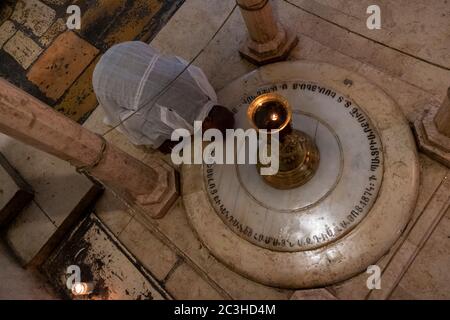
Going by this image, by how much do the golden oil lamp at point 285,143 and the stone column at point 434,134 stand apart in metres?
0.82

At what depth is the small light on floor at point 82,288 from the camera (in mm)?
3665

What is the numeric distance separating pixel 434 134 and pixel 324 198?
0.96 meters

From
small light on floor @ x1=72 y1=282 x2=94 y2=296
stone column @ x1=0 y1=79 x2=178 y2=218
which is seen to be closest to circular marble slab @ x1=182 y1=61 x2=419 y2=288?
stone column @ x1=0 y1=79 x2=178 y2=218

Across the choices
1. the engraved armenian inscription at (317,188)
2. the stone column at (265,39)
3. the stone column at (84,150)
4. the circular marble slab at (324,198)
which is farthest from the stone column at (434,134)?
the stone column at (84,150)

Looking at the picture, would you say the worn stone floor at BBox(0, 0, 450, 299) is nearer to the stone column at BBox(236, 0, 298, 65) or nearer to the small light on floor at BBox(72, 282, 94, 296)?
the stone column at BBox(236, 0, 298, 65)

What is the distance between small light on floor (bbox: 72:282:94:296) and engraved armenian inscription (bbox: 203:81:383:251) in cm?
138

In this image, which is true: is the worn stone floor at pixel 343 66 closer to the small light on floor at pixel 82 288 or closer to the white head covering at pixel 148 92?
the white head covering at pixel 148 92

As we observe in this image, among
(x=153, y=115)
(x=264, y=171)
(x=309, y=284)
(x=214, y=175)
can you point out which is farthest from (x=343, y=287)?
(x=153, y=115)

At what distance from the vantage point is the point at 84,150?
2.69m

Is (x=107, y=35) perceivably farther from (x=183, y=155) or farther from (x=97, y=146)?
(x=97, y=146)

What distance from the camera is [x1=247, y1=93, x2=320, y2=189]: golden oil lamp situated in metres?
2.79

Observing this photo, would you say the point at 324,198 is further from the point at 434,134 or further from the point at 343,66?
the point at 343,66

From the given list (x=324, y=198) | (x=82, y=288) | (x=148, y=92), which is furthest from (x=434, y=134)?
(x=82, y=288)

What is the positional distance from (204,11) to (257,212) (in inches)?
94.4
